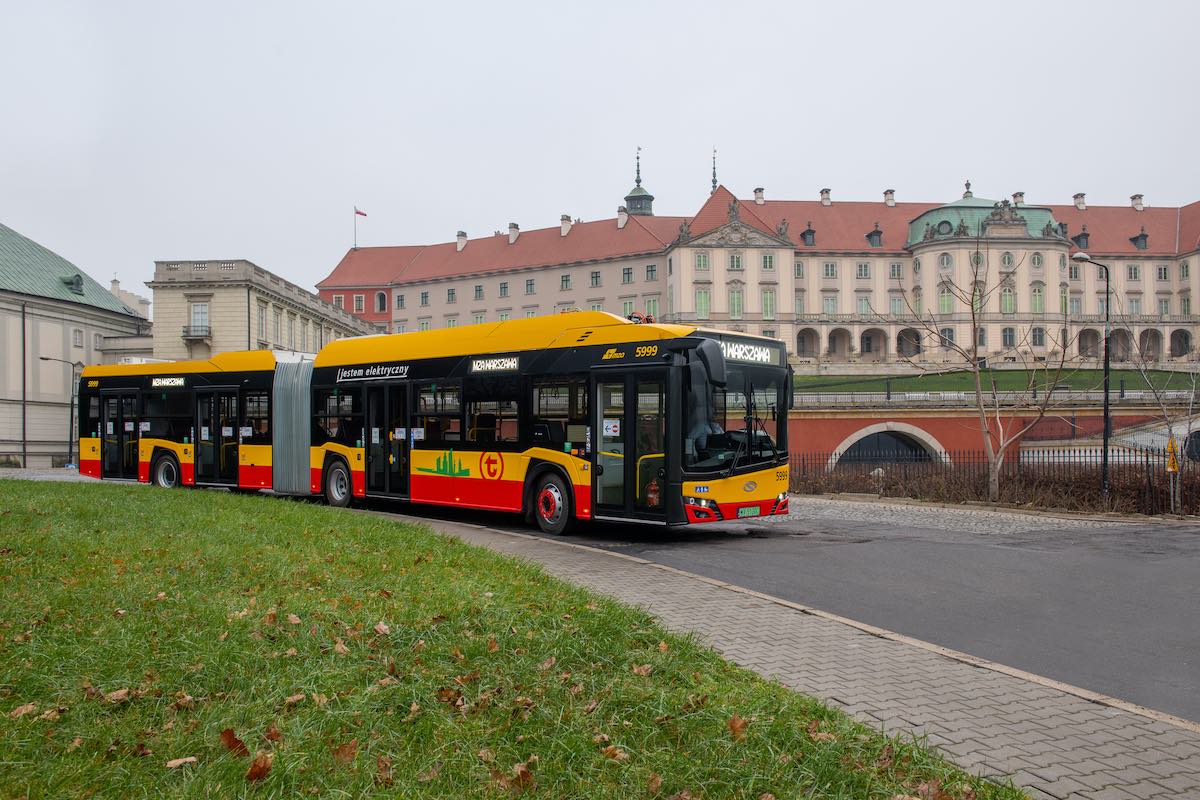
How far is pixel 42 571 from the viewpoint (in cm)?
817

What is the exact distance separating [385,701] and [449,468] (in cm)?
1226

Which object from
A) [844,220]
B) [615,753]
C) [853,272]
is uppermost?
[844,220]

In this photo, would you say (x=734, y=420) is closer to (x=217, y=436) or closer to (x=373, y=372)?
(x=373, y=372)

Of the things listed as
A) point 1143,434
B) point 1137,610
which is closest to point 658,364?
point 1137,610

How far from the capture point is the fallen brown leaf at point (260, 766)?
13.7 feet

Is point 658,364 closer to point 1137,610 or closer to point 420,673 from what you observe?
point 1137,610

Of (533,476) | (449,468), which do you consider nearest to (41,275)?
(449,468)

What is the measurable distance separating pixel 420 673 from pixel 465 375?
11.8m

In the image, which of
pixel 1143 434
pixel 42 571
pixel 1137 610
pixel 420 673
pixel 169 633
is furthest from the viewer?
pixel 1143 434

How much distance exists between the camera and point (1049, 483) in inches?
853

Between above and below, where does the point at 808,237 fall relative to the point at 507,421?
above

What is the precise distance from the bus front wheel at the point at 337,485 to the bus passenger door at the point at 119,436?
724cm

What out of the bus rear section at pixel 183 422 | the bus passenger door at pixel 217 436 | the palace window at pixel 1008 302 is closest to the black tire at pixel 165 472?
the bus rear section at pixel 183 422

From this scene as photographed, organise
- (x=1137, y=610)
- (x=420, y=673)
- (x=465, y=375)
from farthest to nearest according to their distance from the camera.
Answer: (x=465, y=375) → (x=1137, y=610) → (x=420, y=673)
